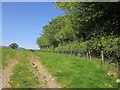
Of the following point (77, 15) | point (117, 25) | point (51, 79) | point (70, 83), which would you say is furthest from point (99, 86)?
point (77, 15)

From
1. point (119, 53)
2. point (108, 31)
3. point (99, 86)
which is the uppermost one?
point (108, 31)

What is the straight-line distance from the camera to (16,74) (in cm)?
2328

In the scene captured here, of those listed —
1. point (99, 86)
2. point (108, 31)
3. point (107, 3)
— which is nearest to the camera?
point (99, 86)

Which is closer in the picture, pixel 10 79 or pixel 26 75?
pixel 10 79

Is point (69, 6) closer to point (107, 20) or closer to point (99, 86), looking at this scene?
point (107, 20)

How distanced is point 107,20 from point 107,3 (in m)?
2.18

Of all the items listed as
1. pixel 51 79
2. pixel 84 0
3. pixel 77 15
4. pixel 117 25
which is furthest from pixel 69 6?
pixel 51 79

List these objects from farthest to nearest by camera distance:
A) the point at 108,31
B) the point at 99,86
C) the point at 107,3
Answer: the point at 108,31 < the point at 107,3 < the point at 99,86

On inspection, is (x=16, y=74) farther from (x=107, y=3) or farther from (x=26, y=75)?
(x=107, y=3)

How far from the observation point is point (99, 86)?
62.6ft

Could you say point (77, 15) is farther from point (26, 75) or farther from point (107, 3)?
point (26, 75)

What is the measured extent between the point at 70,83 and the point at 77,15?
20.9 ft

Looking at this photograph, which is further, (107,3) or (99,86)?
(107,3)

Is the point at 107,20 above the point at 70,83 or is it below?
above
